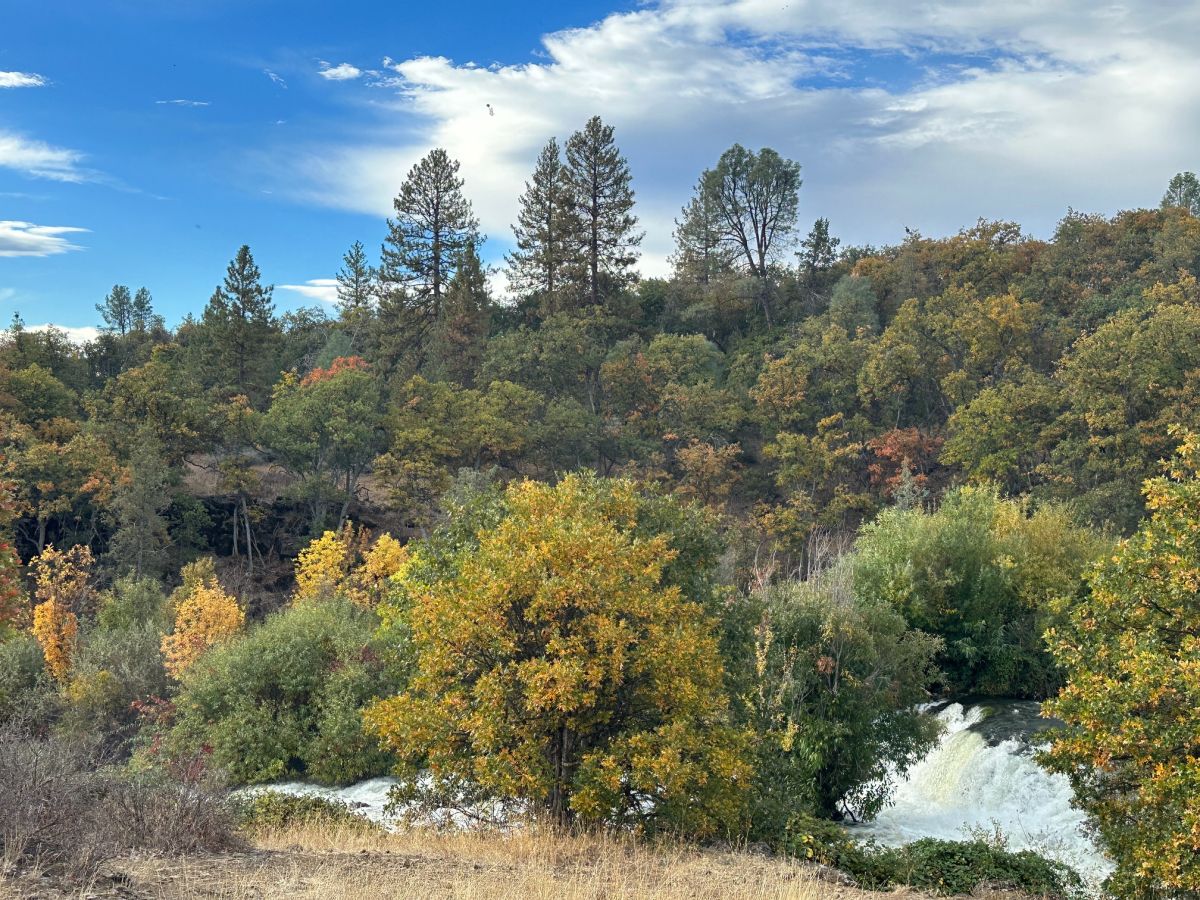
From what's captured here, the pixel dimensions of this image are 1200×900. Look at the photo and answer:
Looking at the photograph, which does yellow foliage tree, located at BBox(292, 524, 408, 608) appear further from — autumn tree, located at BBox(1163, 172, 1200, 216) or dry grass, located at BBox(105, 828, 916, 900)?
autumn tree, located at BBox(1163, 172, 1200, 216)

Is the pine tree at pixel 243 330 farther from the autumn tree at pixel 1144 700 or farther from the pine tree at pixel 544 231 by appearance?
the autumn tree at pixel 1144 700

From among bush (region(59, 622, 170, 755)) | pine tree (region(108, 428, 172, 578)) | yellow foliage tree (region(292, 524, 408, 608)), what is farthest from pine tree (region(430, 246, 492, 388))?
bush (region(59, 622, 170, 755))

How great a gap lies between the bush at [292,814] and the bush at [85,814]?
3.37 metres

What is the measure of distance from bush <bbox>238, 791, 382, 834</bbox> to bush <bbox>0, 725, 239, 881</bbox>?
3.37m

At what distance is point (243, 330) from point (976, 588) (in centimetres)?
4787

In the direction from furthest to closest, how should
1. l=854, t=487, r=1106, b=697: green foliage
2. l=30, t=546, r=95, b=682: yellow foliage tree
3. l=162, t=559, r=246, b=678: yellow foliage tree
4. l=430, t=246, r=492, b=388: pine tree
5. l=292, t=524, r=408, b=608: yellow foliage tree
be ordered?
l=430, t=246, r=492, b=388: pine tree → l=292, t=524, r=408, b=608: yellow foliage tree → l=30, t=546, r=95, b=682: yellow foliage tree → l=162, t=559, r=246, b=678: yellow foliage tree → l=854, t=487, r=1106, b=697: green foliage

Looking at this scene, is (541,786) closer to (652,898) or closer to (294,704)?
(652,898)

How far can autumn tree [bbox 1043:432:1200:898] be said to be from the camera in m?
12.4

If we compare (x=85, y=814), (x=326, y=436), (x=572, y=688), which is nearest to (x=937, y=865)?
(x=572, y=688)

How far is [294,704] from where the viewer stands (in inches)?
1089

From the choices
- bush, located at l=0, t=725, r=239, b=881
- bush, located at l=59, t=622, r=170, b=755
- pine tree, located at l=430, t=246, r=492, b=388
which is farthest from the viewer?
pine tree, located at l=430, t=246, r=492, b=388

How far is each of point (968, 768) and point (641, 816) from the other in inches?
539

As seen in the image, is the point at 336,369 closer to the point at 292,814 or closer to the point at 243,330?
the point at 243,330

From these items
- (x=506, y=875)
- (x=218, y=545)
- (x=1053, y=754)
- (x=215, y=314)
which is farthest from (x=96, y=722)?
(x=215, y=314)
